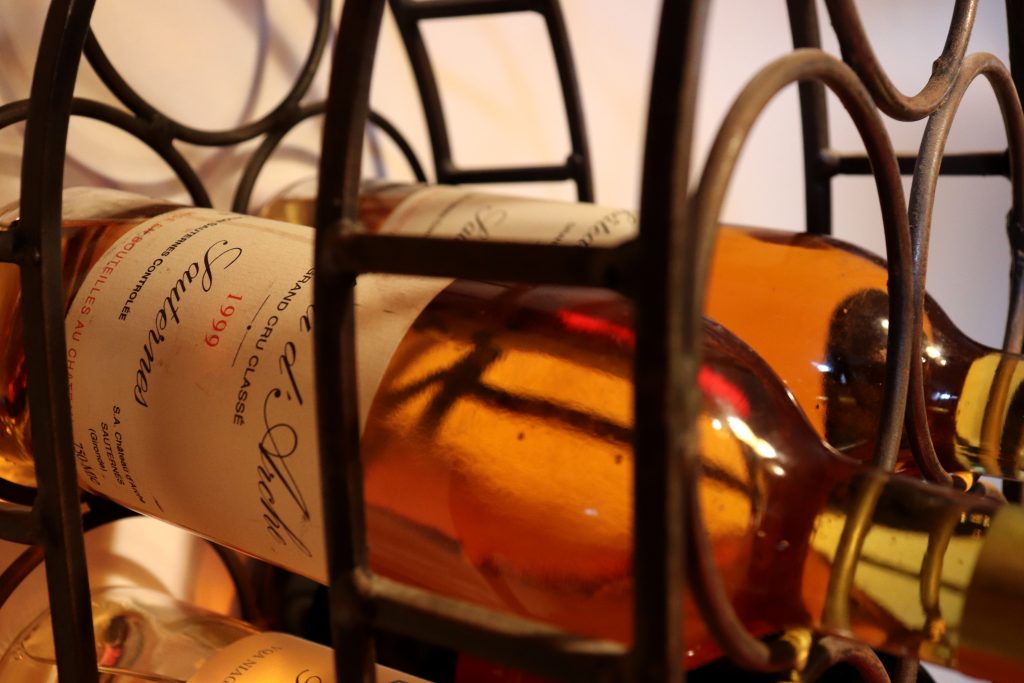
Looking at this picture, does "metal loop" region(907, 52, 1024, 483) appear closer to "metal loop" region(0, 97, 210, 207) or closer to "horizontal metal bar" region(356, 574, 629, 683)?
"horizontal metal bar" region(356, 574, 629, 683)

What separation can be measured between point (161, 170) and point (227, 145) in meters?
0.03

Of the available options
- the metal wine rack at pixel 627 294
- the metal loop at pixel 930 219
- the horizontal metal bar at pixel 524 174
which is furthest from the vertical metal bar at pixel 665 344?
the horizontal metal bar at pixel 524 174

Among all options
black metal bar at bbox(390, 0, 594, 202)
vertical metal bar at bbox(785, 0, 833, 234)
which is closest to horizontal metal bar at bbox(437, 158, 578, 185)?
black metal bar at bbox(390, 0, 594, 202)

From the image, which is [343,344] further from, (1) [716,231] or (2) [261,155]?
(2) [261,155]

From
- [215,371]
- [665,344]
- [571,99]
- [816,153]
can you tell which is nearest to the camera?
[665,344]

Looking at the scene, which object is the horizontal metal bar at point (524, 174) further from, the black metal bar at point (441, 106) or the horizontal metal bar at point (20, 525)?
the horizontal metal bar at point (20, 525)

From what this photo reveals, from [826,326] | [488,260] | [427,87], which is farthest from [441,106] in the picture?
[488,260]

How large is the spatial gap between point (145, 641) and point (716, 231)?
27cm

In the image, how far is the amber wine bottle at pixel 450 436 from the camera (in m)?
0.21

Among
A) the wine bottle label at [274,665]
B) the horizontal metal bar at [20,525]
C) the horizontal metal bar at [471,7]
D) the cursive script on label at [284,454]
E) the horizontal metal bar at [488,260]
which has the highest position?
the horizontal metal bar at [471,7]

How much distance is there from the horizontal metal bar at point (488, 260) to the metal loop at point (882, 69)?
10 cm

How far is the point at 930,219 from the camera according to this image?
0.22m

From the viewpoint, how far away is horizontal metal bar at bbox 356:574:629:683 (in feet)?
0.39

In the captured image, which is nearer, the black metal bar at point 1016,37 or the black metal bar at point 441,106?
the black metal bar at point 1016,37
